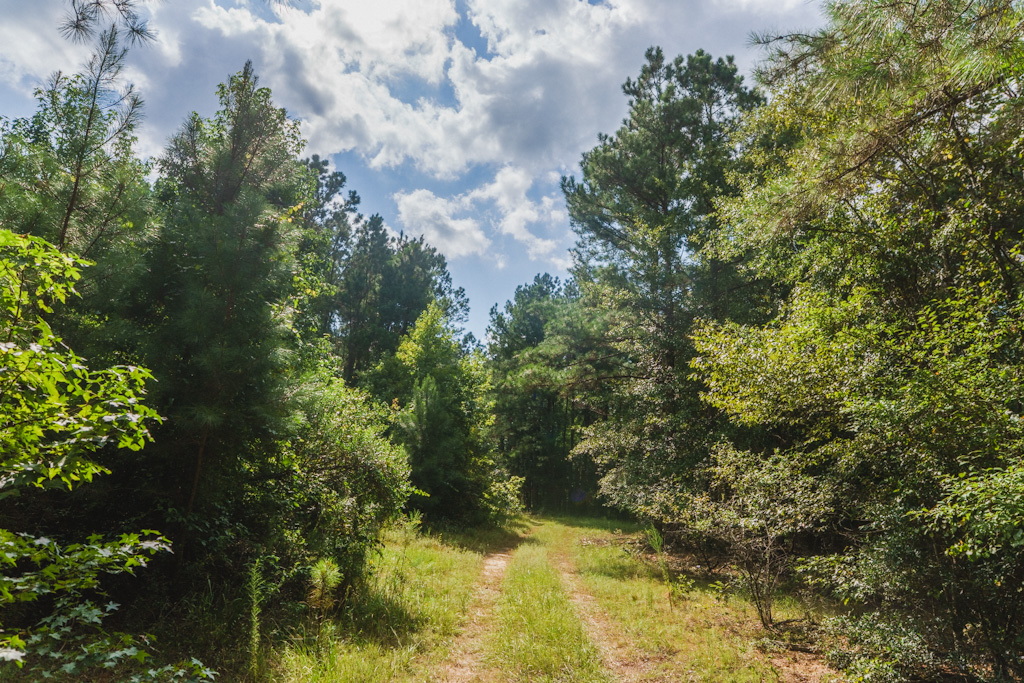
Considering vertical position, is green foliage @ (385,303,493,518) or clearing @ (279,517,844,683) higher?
green foliage @ (385,303,493,518)

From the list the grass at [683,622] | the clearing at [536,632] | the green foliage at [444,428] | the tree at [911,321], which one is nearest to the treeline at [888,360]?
the tree at [911,321]

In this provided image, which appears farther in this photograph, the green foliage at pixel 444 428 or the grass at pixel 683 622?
the green foliage at pixel 444 428

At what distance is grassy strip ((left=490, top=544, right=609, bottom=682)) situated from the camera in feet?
15.9

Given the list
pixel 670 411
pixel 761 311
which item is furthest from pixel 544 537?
pixel 761 311

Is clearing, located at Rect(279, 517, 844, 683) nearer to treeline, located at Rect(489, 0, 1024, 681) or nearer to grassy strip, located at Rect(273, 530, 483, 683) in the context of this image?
grassy strip, located at Rect(273, 530, 483, 683)

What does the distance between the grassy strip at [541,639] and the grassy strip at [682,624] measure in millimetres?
751

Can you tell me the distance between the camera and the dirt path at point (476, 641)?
4.84m

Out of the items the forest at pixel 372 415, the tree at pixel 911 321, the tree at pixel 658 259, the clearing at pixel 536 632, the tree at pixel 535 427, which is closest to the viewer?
the forest at pixel 372 415

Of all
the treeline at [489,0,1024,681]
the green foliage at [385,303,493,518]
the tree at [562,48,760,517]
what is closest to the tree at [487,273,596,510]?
the green foliage at [385,303,493,518]

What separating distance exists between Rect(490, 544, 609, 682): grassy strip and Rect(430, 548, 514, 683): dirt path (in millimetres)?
164

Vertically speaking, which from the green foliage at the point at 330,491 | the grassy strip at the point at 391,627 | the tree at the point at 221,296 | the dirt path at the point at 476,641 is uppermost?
the tree at the point at 221,296

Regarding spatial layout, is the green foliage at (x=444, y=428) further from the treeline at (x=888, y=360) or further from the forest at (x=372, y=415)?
the treeline at (x=888, y=360)

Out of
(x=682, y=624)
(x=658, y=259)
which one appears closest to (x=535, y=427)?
(x=658, y=259)

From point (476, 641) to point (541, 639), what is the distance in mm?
853
